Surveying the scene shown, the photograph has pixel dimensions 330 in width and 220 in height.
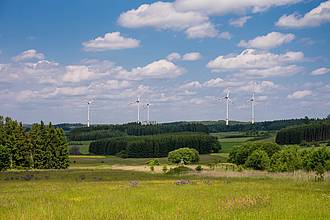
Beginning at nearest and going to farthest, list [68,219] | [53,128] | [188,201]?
[68,219], [188,201], [53,128]

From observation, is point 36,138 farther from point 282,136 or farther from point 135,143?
point 282,136

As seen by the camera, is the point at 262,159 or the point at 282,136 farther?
the point at 282,136

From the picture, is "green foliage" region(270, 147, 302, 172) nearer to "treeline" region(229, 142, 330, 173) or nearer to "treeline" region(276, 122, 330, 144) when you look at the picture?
"treeline" region(229, 142, 330, 173)

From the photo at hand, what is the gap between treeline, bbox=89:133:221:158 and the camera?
178 metres

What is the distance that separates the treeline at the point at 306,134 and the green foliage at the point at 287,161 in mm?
82536

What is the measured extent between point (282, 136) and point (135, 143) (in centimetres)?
5077

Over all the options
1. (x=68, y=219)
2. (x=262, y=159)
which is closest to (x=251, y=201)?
(x=68, y=219)

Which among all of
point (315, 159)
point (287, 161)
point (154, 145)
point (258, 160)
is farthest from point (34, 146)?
point (154, 145)

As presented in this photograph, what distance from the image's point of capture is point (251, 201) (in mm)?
24562

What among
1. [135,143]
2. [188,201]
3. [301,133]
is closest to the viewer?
[188,201]

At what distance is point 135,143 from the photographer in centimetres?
17838

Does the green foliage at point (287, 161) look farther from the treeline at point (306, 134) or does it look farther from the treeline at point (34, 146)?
the treeline at point (306, 134)

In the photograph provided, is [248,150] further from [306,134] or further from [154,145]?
[154,145]

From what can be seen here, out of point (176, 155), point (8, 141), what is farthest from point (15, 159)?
point (176, 155)
